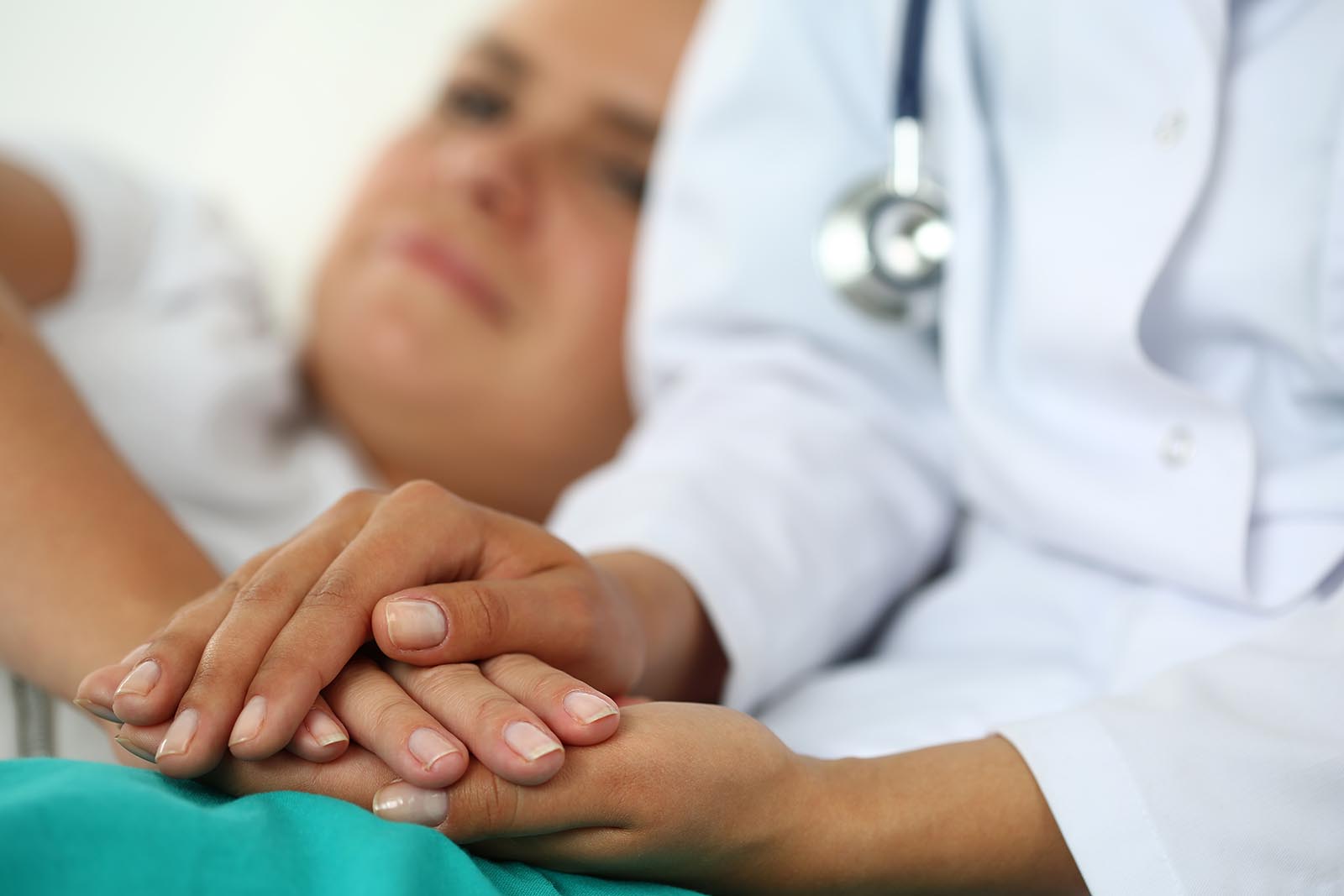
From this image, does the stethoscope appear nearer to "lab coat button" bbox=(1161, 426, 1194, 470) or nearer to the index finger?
"lab coat button" bbox=(1161, 426, 1194, 470)

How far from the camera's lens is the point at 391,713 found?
39cm

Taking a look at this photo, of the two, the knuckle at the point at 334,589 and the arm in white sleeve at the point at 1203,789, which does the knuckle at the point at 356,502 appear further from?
the arm in white sleeve at the point at 1203,789

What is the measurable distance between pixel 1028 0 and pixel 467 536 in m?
0.47

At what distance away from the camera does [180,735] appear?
1.18 feet

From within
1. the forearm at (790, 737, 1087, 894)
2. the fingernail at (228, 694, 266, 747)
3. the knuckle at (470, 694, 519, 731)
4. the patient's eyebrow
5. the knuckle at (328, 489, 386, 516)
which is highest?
the patient's eyebrow

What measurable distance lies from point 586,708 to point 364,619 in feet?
0.29

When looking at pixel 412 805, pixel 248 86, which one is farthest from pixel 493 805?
pixel 248 86

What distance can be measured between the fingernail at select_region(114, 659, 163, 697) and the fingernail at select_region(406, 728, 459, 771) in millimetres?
83

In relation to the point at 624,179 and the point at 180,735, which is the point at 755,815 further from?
the point at 624,179

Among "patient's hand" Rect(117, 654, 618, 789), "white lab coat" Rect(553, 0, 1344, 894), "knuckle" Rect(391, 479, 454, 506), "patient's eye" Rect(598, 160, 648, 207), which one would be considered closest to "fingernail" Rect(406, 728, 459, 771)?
"patient's hand" Rect(117, 654, 618, 789)

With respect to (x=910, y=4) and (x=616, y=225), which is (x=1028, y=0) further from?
(x=616, y=225)

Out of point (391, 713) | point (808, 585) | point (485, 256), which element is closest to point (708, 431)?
point (808, 585)

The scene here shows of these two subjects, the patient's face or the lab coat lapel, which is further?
the patient's face

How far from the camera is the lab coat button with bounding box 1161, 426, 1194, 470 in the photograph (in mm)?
611
